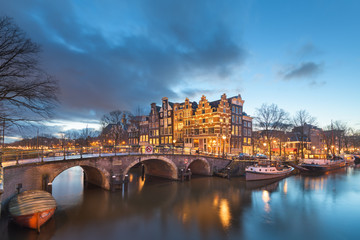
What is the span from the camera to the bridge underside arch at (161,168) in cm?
3353

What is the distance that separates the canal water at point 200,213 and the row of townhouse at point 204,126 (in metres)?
19.9

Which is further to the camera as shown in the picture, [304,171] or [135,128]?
[135,128]

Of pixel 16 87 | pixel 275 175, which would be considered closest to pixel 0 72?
pixel 16 87

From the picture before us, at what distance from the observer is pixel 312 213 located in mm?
19891

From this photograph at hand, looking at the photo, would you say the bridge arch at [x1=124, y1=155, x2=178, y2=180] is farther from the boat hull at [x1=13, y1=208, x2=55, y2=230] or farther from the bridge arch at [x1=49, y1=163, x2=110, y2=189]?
the boat hull at [x1=13, y1=208, x2=55, y2=230]

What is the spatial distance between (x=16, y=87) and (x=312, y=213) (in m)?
26.8

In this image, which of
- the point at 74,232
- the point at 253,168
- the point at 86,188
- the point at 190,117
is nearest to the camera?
the point at 74,232

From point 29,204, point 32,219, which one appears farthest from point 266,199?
point 29,204

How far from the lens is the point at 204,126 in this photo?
5141 centimetres

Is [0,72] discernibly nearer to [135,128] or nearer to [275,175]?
[275,175]

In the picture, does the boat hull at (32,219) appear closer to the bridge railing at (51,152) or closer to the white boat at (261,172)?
the bridge railing at (51,152)

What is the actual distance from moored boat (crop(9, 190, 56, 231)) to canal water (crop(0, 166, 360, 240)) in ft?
2.42

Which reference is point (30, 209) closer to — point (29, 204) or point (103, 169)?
point (29, 204)

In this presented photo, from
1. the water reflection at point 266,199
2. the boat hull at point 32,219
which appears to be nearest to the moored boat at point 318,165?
the water reflection at point 266,199
